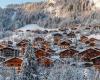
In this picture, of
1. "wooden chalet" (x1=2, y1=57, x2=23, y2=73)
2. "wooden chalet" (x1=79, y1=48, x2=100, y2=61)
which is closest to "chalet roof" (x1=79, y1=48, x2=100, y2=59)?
"wooden chalet" (x1=79, y1=48, x2=100, y2=61)

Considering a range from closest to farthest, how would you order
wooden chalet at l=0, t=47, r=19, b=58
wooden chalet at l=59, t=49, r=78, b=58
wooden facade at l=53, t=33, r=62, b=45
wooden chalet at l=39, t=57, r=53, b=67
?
wooden chalet at l=39, t=57, r=53, b=67 → wooden chalet at l=59, t=49, r=78, b=58 → wooden chalet at l=0, t=47, r=19, b=58 → wooden facade at l=53, t=33, r=62, b=45

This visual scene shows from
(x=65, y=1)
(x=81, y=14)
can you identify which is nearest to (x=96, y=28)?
(x=81, y=14)

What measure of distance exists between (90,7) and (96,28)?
31.7 meters

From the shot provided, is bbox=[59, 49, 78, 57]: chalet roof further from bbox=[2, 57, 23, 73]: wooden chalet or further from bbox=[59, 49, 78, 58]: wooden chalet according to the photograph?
bbox=[2, 57, 23, 73]: wooden chalet

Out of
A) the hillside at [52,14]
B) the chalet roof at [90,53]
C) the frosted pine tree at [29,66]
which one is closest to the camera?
the frosted pine tree at [29,66]

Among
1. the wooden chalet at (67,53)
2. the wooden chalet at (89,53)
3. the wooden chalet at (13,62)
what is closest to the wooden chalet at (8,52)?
the wooden chalet at (67,53)

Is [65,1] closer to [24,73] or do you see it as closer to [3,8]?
[3,8]

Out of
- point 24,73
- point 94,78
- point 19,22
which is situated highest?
point 24,73

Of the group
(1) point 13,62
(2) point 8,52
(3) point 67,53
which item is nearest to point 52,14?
(2) point 8,52

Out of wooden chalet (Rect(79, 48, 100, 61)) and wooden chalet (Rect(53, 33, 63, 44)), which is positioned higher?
wooden chalet (Rect(79, 48, 100, 61))

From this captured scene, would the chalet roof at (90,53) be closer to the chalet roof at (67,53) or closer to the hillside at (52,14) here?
the chalet roof at (67,53)

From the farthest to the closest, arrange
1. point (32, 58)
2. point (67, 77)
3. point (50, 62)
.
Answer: point (50, 62) < point (67, 77) < point (32, 58)

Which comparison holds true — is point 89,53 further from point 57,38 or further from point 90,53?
point 57,38

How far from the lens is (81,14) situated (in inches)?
4589
